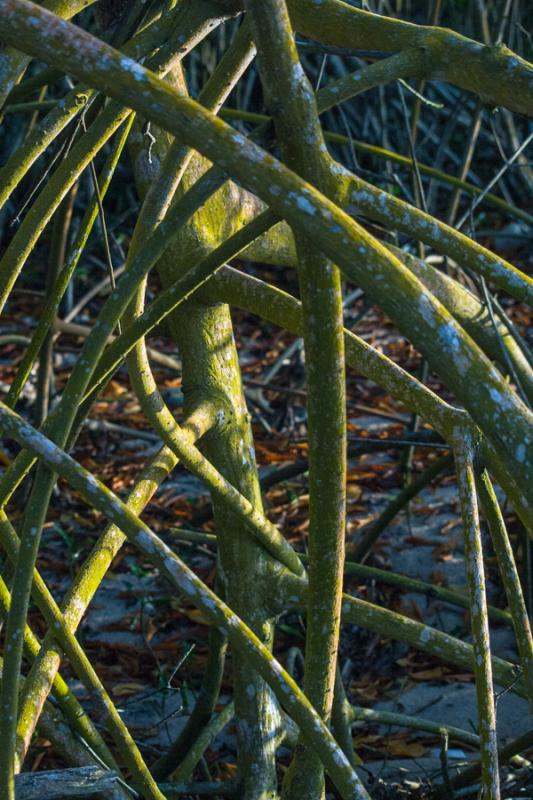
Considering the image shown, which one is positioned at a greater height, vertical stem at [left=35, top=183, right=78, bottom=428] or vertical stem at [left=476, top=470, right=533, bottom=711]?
vertical stem at [left=35, top=183, right=78, bottom=428]

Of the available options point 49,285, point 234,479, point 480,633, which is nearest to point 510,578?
point 480,633

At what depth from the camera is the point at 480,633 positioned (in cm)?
119

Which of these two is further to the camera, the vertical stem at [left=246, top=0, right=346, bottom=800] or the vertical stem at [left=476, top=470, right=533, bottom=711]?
the vertical stem at [left=476, top=470, right=533, bottom=711]

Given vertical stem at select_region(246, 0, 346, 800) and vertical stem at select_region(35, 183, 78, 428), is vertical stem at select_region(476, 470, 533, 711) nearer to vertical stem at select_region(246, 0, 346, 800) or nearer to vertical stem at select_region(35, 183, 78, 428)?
vertical stem at select_region(246, 0, 346, 800)

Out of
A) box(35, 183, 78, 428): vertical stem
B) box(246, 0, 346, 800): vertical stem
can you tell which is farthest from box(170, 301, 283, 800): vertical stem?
box(35, 183, 78, 428): vertical stem

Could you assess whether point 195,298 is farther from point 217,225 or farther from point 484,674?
point 484,674

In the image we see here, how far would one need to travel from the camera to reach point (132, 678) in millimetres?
2391

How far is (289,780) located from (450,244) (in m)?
0.74

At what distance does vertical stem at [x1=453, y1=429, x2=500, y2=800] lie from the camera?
117 centimetres

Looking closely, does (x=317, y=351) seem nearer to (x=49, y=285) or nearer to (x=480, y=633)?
(x=480, y=633)

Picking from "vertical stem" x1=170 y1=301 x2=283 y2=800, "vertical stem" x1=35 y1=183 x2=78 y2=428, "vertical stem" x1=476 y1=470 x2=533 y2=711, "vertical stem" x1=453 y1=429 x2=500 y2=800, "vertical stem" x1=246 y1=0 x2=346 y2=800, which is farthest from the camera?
"vertical stem" x1=35 y1=183 x2=78 y2=428

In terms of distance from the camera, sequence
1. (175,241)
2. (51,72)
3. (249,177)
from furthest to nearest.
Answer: (51,72)
(175,241)
(249,177)

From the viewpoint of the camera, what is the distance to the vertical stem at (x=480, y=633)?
3.84 ft

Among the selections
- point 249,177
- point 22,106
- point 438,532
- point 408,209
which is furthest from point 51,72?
point 438,532
